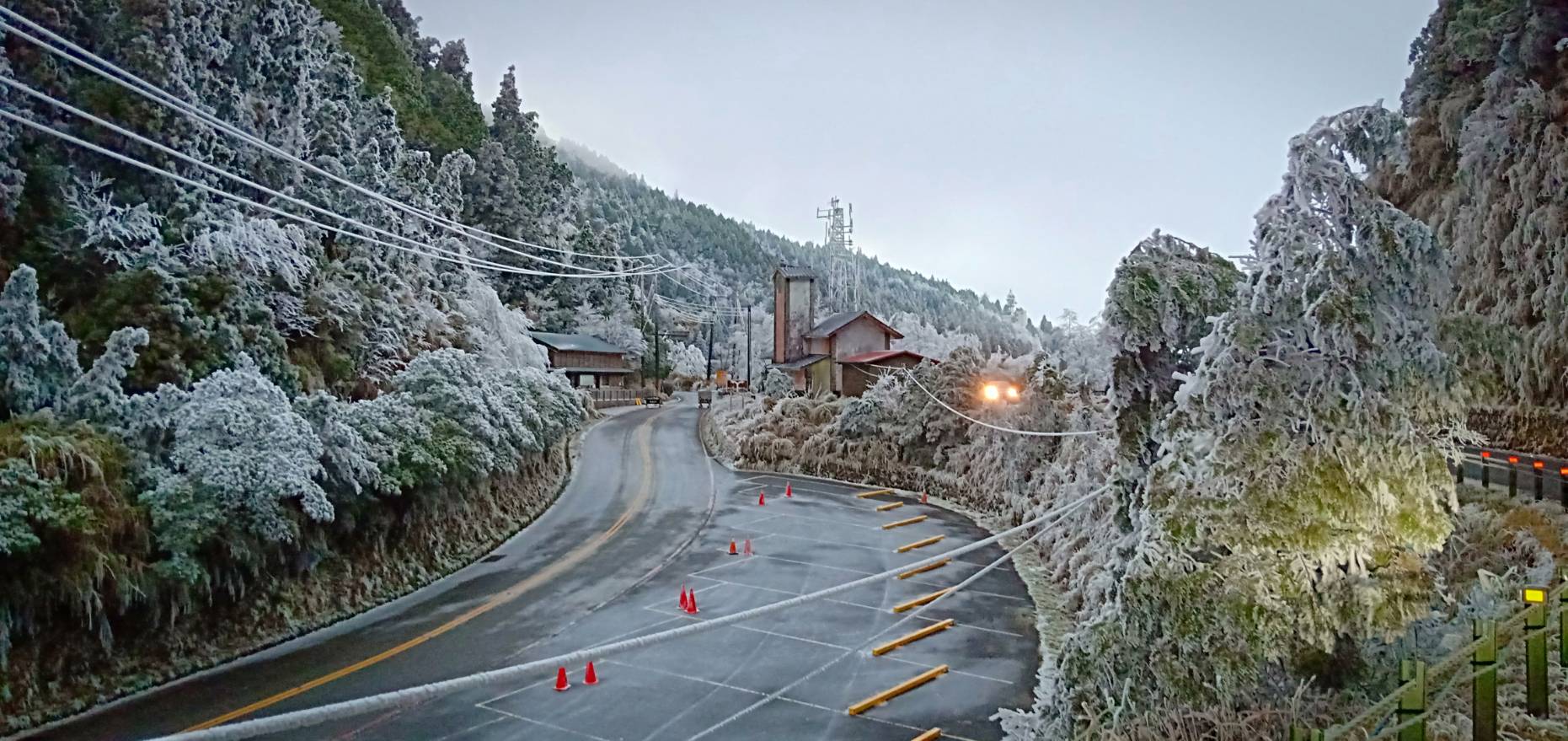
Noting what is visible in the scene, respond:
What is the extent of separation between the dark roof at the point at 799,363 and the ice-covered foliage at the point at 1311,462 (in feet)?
145

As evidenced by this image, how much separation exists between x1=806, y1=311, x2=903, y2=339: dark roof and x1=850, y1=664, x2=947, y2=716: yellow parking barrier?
3727cm

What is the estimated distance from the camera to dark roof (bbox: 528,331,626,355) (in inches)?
2222

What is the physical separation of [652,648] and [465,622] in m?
4.19

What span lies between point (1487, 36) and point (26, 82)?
3358 centimetres

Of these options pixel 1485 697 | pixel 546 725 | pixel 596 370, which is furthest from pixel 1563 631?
pixel 596 370

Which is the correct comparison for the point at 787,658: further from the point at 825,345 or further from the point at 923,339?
the point at 923,339

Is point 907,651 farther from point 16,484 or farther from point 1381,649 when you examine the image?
point 16,484

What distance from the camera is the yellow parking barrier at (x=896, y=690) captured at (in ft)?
42.8

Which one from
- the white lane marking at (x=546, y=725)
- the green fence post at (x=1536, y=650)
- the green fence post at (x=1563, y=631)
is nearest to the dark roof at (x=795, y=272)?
the white lane marking at (x=546, y=725)

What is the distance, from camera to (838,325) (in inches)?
2063

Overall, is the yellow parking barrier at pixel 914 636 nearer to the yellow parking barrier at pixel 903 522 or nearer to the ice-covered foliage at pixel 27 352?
the yellow parking barrier at pixel 903 522

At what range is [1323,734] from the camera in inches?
237

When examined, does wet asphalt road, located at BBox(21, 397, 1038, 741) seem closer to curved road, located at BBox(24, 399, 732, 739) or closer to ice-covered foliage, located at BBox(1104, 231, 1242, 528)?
curved road, located at BBox(24, 399, 732, 739)

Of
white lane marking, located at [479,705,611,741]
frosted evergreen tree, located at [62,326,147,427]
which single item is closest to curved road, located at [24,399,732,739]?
white lane marking, located at [479,705,611,741]
